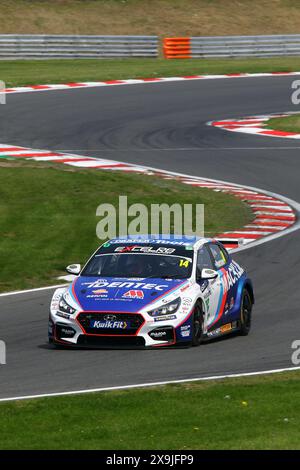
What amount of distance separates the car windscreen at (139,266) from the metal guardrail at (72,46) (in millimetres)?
30442

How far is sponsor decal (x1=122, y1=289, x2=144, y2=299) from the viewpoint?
47.1 ft

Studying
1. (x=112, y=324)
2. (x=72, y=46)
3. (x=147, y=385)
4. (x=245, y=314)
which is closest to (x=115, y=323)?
(x=112, y=324)

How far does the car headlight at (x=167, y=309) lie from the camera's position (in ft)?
46.6

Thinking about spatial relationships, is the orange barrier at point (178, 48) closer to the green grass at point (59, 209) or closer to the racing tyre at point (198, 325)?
the green grass at point (59, 209)

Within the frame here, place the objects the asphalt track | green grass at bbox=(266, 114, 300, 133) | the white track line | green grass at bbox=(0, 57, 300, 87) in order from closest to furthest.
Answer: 1. the white track line
2. the asphalt track
3. green grass at bbox=(266, 114, 300, 133)
4. green grass at bbox=(0, 57, 300, 87)

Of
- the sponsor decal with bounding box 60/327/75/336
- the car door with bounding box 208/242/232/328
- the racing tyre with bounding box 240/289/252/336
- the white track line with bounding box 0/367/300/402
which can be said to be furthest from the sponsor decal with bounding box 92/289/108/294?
the white track line with bounding box 0/367/300/402

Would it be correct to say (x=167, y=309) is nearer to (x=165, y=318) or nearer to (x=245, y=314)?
(x=165, y=318)

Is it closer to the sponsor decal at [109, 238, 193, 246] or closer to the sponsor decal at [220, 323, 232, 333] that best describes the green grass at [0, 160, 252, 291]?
the sponsor decal at [109, 238, 193, 246]

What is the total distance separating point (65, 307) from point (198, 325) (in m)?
1.66

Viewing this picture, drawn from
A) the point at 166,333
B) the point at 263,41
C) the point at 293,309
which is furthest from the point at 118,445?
the point at 263,41

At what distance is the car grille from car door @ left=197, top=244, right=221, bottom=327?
112cm

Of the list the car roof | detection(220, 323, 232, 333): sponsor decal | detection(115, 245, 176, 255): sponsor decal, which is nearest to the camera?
detection(220, 323, 232, 333): sponsor decal

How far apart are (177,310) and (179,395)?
257 centimetres

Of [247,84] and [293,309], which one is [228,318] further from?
[247,84]
